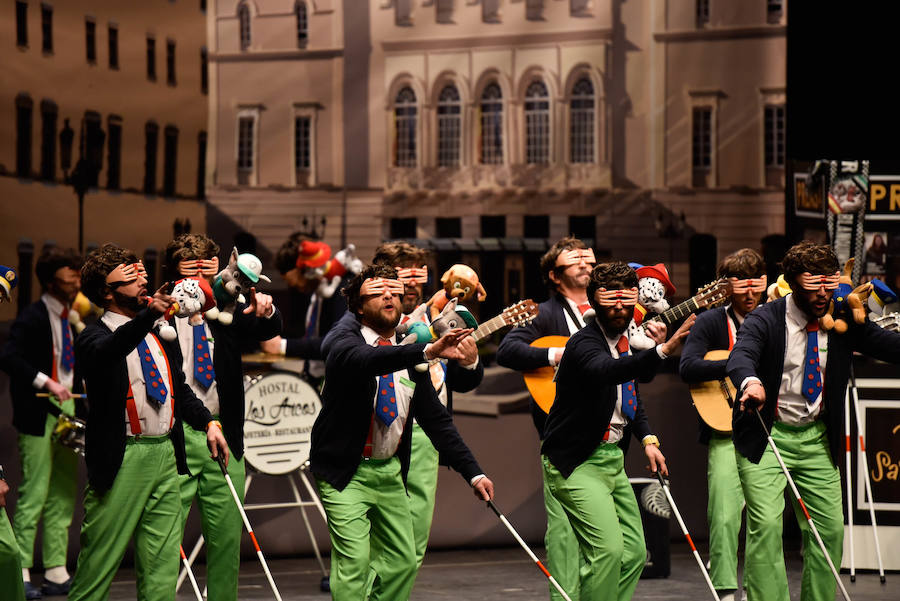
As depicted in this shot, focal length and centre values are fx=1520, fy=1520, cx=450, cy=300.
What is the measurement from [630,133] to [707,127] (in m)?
0.48

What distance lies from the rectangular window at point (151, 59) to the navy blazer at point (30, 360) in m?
1.78

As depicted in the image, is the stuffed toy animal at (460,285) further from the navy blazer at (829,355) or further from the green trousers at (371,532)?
the green trousers at (371,532)

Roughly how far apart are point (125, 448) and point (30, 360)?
2.75 meters

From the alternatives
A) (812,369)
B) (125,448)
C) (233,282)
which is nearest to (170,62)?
(233,282)

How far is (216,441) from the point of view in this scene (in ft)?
19.9

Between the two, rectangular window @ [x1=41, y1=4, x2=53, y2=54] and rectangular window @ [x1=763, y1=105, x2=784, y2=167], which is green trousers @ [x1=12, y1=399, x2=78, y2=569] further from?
rectangular window @ [x1=763, y1=105, x2=784, y2=167]

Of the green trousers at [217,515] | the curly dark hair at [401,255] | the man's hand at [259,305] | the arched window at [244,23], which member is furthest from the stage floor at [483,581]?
the arched window at [244,23]

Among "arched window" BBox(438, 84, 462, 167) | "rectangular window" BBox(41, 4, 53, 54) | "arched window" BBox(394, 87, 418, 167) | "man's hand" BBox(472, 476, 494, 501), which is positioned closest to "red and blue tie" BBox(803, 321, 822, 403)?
"man's hand" BBox(472, 476, 494, 501)

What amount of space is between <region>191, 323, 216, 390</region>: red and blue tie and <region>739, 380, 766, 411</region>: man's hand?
2198 mm

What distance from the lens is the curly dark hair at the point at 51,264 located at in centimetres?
817

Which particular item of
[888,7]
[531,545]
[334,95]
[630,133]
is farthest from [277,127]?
[888,7]

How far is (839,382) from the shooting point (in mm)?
6180

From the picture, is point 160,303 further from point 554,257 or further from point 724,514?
point 724,514

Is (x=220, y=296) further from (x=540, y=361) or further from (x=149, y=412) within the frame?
(x=540, y=361)
